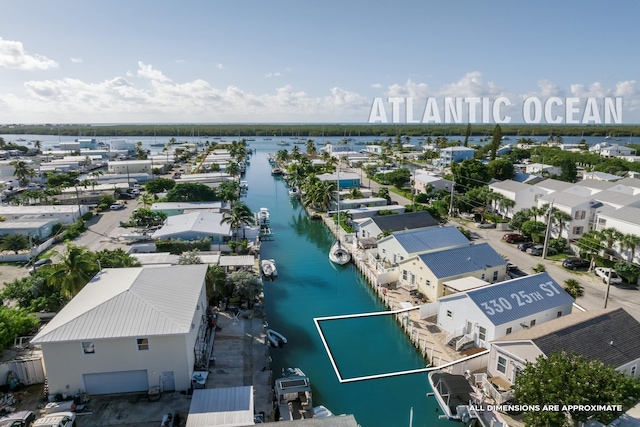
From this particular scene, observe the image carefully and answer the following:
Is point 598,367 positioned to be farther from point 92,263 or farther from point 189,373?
point 92,263

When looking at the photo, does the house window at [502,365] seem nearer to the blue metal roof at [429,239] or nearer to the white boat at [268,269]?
the blue metal roof at [429,239]

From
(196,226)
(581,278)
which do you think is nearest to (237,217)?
(196,226)

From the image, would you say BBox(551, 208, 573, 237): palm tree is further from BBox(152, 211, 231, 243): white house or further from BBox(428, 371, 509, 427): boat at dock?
BBox(152, 211, 231, 243): white house

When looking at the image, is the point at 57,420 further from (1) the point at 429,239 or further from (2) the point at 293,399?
(1) the point at 429,239

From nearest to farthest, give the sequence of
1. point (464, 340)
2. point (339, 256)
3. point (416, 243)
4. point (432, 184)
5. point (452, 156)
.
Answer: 1. point (464, 340)
2. point (416, 243)
3. point (339, 256)
4. point (432, 184)
5. point (452, 156)

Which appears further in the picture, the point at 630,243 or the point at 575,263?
the point at 575,263

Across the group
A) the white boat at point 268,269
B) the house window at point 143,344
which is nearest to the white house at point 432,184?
the white boat at point 268,269

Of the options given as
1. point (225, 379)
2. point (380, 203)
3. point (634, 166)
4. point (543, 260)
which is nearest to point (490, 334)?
point (225, 379)
